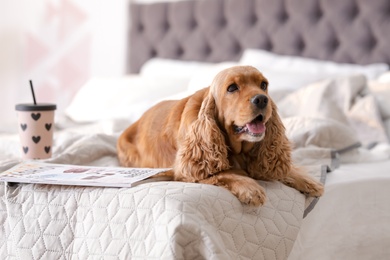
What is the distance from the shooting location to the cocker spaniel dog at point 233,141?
1482 millimetres

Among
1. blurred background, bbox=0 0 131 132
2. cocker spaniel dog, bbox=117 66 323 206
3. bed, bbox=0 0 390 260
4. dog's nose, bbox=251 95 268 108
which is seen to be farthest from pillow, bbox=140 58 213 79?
dog's nose, bbox=251 95 268 108

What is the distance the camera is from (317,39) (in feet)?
10.7

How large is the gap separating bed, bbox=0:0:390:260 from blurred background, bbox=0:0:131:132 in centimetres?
49

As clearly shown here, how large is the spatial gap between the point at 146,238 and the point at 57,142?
108 centimetres

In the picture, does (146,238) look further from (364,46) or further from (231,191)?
(364,46)

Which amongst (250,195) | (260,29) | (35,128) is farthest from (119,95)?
(250,195)

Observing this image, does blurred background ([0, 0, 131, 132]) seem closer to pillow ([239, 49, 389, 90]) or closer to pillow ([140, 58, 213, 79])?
pillow ([140, 58, 213, 79])

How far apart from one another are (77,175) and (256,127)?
47cm

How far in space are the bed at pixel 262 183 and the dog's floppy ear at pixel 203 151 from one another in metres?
0.10

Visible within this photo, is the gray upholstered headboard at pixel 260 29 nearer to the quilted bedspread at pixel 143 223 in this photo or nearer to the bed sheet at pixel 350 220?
the bed sheet at pixel 350 220

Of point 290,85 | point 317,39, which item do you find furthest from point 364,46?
point 290,85

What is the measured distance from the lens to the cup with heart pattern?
76.8 inches

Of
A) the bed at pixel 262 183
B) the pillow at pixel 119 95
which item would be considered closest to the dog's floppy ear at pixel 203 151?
the bed at pixel 262 183

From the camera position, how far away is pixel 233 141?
1.59m
